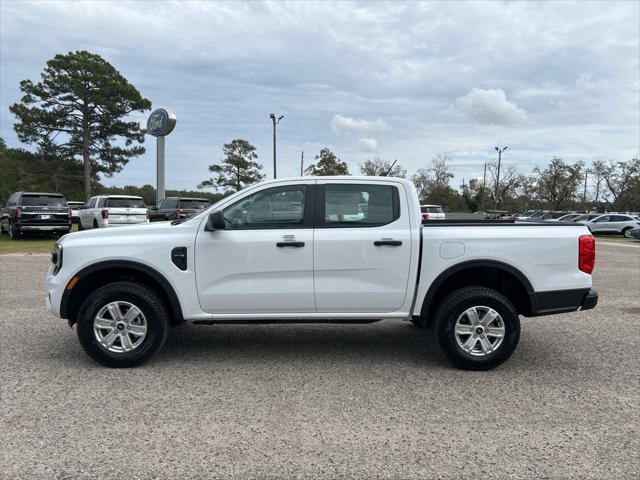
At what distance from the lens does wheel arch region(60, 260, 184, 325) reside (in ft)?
15.1

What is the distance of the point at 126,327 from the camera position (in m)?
4.65

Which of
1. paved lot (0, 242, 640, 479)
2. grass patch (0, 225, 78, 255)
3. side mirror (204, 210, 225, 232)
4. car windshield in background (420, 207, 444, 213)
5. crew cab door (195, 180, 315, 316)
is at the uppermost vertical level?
car windshield in background (420, 207, 444, 213)

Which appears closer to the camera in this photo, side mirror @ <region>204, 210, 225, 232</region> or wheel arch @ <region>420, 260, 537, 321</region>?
side mirror @ <region>204, 210, 225, 232</region>

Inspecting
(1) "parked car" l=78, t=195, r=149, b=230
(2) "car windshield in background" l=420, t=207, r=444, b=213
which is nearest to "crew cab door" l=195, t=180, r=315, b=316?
(1) "parked car" l=78, t=195, r=149, b=230

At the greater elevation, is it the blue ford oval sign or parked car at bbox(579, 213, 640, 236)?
the blue ford oval sign

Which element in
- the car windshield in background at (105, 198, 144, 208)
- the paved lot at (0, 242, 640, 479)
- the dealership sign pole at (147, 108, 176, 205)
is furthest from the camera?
the dealership sign pole at (147, 108, 176, 205)

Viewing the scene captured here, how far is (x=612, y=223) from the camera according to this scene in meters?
32.1

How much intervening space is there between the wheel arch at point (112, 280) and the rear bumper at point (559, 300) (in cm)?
327

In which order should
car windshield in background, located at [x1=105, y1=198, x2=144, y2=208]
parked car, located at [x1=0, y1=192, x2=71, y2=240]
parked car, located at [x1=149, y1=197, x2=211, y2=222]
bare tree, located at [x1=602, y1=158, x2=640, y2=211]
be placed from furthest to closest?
bare tree, located at [x1=602, y1=158, x2=640, y2=211] < parked car, located at [x1=149, y1=197, x2=211, y2=222] < car windshield in background, located at [x1=105, y1=198, x2=144, y2=208] < parked car, located at [x1=0, y1=192, x2=71, y2=240]

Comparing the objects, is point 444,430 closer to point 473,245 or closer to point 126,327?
point 473,245

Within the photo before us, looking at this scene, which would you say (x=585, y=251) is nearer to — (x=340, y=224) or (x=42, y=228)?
(x=340, y=224)

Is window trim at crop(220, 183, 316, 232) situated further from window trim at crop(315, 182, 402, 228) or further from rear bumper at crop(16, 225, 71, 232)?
rear bumper at crop(16, 225, 71, 232)

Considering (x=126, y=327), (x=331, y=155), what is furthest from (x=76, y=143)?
(x=126, y=327)

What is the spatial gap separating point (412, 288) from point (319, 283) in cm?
85
